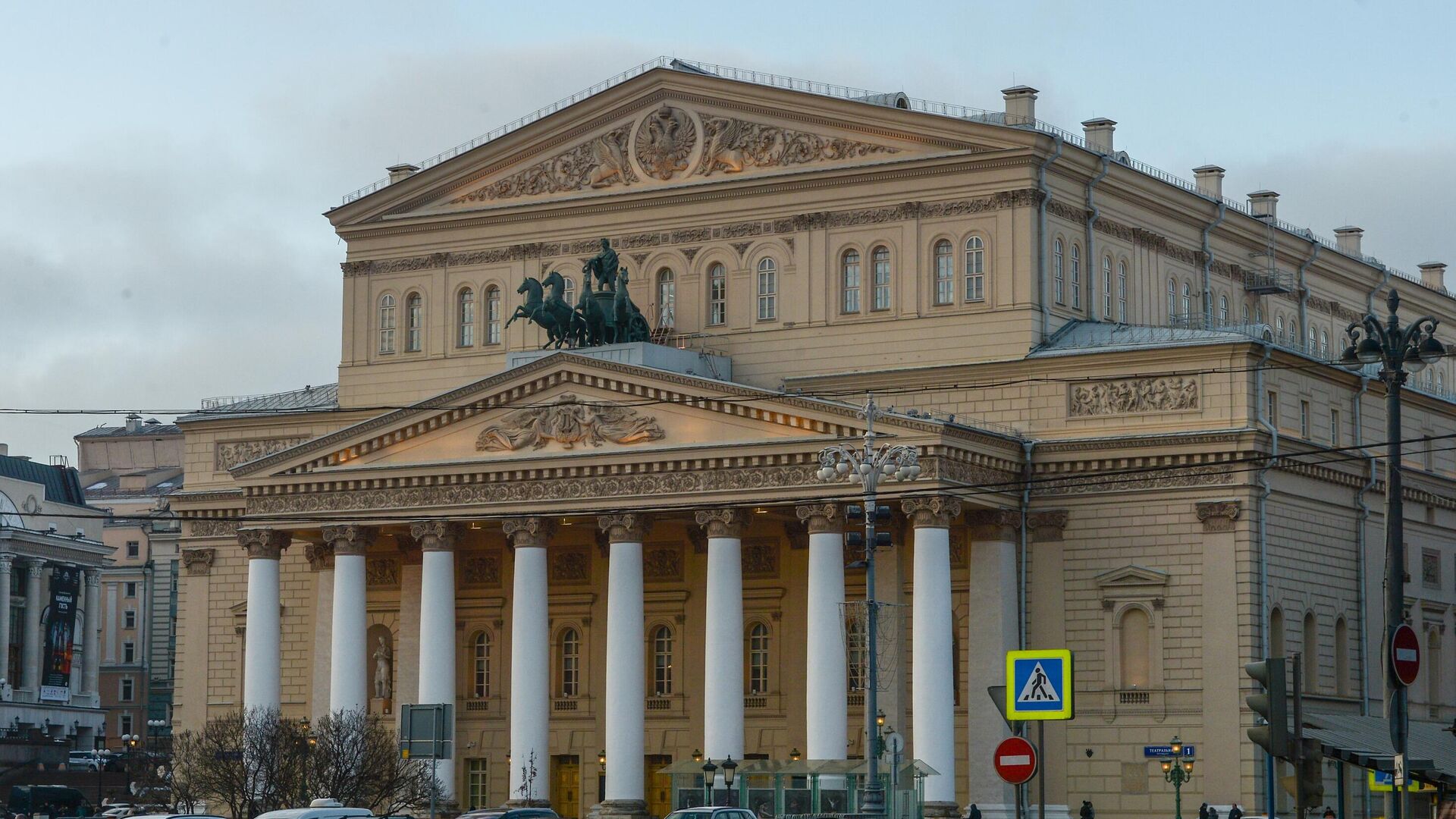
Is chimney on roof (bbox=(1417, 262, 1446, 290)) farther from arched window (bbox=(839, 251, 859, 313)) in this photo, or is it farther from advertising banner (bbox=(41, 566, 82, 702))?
advertising banner (bbox=(41, 566, 82, 702))

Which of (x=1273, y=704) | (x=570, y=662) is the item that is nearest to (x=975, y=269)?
(x=570, y=662)

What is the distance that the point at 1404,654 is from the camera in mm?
29469

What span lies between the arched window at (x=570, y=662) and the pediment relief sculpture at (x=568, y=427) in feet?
22.8

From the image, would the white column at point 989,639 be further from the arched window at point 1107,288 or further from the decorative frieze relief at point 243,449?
the decorative frieze relief at point 243,449

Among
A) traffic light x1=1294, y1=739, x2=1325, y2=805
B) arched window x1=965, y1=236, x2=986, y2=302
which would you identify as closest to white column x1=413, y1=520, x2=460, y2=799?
arched window x1=965, y1=236, x2=986, y2=302

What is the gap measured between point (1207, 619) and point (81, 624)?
9066 centimetres

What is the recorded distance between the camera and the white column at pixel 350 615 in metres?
66.4

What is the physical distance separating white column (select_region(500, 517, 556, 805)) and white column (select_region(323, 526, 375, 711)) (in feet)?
8.21

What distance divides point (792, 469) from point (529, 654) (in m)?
8.75


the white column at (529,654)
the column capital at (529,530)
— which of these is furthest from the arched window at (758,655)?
the column capital at (529,530)

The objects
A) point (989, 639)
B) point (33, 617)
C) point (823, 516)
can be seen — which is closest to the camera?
point (823, 516)

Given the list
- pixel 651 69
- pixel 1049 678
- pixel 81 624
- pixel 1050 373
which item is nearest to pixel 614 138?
pixel 651 69

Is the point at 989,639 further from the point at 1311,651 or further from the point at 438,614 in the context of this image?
the point at 438,614

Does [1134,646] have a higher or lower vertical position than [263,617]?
lower
